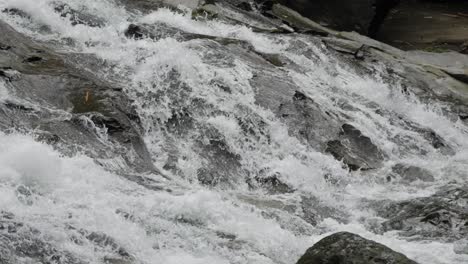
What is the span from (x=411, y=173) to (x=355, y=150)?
1.22m

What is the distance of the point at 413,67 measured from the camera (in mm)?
18062

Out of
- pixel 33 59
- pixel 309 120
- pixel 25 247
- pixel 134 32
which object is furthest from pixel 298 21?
pixel 25 247

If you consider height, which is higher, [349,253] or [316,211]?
[349,253]

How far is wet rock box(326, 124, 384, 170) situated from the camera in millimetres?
12578

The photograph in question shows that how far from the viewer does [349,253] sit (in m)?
6.97

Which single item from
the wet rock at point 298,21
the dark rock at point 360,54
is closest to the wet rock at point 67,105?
the dark rock at point 360,54

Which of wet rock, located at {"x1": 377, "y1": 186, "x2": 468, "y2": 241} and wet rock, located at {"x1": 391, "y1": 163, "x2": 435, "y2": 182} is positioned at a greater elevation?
wet rock, located at {"x1": 377, "y1": 186, "x2": 468, "y2": 241}

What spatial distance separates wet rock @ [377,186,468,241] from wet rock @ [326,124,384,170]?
1.91 m

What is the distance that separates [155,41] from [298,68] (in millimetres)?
3599

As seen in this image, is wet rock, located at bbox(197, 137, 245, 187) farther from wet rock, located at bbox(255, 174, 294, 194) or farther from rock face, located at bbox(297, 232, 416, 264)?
rock face, located at bbox(297, 232, 416, 264)

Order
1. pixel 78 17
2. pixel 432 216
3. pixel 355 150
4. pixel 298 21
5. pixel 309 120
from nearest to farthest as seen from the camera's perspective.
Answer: pixel 432 216 < pixel 355 150 < pixel 309 120 < pixel 78 17 < pixel 298 21

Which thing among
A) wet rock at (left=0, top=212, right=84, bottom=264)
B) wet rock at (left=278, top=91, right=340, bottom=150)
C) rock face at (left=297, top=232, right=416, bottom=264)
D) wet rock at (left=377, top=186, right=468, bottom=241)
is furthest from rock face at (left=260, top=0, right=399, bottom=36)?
wet rock at (left=0, top=212, right=84, bottom=264)

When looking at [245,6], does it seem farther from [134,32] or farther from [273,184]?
[273,184]

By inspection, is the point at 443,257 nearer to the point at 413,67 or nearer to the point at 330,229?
the point at 330,229
